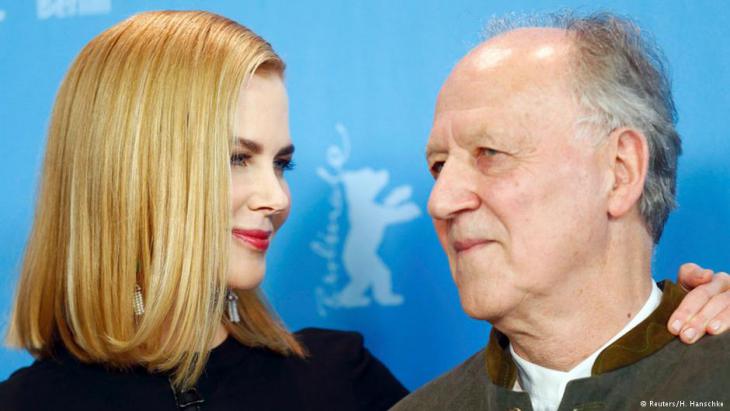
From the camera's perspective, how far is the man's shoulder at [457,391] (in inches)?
74.8

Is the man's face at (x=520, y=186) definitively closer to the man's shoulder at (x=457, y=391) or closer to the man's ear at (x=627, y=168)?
the man's ear at (x=627, y=168)

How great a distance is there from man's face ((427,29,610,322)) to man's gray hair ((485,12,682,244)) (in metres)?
0.03

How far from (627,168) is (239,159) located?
773mm

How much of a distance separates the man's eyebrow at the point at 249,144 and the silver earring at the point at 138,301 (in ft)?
1.11

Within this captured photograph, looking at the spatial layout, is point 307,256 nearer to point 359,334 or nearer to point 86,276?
point 359,334

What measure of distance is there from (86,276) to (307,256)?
2.15ft

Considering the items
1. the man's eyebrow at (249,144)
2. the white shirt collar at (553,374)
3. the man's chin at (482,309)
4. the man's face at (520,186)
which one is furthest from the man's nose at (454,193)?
the man's eyebrow at (249,144)

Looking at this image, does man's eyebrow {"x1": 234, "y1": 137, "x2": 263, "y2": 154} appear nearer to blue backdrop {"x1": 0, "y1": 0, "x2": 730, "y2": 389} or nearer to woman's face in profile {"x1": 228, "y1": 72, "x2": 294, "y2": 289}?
woman's face in profile {"x1": 228, "y1": 72, "x2": 294, "y2": 289}

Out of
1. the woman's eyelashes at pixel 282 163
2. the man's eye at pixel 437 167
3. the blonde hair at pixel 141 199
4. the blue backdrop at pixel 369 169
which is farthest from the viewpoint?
the blue backdrop at pixel 369 169

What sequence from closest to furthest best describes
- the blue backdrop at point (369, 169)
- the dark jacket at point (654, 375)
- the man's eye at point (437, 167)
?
the dark jacket at point (654, 375) < the man's eye at point (437, 167) < the blue backdrop at point (369, 169)

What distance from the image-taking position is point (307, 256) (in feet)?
8.59

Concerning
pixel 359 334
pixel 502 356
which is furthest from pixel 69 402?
pixel 502 356

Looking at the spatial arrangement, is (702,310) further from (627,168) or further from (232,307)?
(232,307)

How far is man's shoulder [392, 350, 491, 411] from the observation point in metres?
1.90
